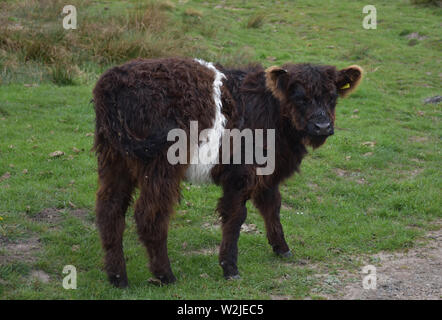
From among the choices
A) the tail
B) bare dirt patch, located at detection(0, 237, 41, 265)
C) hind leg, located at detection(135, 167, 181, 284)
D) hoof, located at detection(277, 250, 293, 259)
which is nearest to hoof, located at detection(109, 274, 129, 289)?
hind leg, located at detection(135, 167, 181, 284)

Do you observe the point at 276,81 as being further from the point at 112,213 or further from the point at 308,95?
the point at 112,213

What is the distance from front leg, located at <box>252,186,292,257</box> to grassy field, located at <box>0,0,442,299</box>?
15 centimetres

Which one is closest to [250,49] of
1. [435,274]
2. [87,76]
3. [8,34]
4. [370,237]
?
[87,76]

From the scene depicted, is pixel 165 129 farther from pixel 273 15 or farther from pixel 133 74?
pixel 273 15

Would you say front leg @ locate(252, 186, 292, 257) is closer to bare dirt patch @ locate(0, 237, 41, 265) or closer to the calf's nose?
the calf's nose

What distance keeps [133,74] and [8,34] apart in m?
8.39

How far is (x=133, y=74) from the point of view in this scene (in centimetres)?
481

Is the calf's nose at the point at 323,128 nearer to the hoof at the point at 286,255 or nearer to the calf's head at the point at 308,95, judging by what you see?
the calf's head at the point at 308,95

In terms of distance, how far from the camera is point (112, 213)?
16.1ft

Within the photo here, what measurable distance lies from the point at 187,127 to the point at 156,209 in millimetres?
817

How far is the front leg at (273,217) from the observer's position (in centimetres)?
589

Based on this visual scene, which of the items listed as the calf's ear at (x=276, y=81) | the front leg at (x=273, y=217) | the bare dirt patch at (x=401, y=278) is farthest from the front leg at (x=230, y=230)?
the calf's ear at (x=276, y=81)

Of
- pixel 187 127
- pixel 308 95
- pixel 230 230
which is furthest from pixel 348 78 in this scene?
pixel 230 230

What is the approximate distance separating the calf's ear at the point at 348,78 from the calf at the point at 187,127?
0.04 ft
